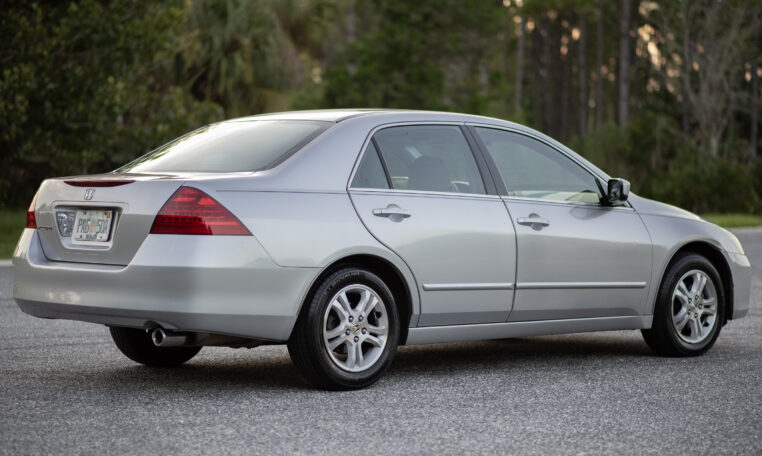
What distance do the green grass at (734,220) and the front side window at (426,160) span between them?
65.6 ft

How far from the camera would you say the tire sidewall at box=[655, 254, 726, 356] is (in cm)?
798

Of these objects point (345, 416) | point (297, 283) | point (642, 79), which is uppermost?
point (297, 283)

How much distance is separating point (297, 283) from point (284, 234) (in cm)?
27

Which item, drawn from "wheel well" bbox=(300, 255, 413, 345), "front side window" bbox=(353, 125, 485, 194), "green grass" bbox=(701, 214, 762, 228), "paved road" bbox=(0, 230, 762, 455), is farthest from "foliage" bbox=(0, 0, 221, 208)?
"green grass" bbox=(701, 214, 762, 228)

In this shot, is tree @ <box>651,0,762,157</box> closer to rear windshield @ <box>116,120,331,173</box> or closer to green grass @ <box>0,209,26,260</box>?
green grass @ <box>0,209,26,260</box>

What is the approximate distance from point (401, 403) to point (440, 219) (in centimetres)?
122

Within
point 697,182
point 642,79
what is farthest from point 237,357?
point 642,79

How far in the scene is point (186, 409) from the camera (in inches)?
230

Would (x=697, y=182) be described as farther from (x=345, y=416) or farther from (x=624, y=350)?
(x=345, y=416)

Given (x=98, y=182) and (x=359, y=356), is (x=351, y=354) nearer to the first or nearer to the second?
(x=359, y=356)

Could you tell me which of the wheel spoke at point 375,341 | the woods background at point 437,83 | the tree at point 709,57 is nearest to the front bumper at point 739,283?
the wheel spoke at point 375,341

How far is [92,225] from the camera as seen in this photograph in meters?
6.20

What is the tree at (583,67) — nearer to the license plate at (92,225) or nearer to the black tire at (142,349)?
the black tire at (142,349)

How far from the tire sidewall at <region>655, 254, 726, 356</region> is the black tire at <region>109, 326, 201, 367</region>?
3318mm
